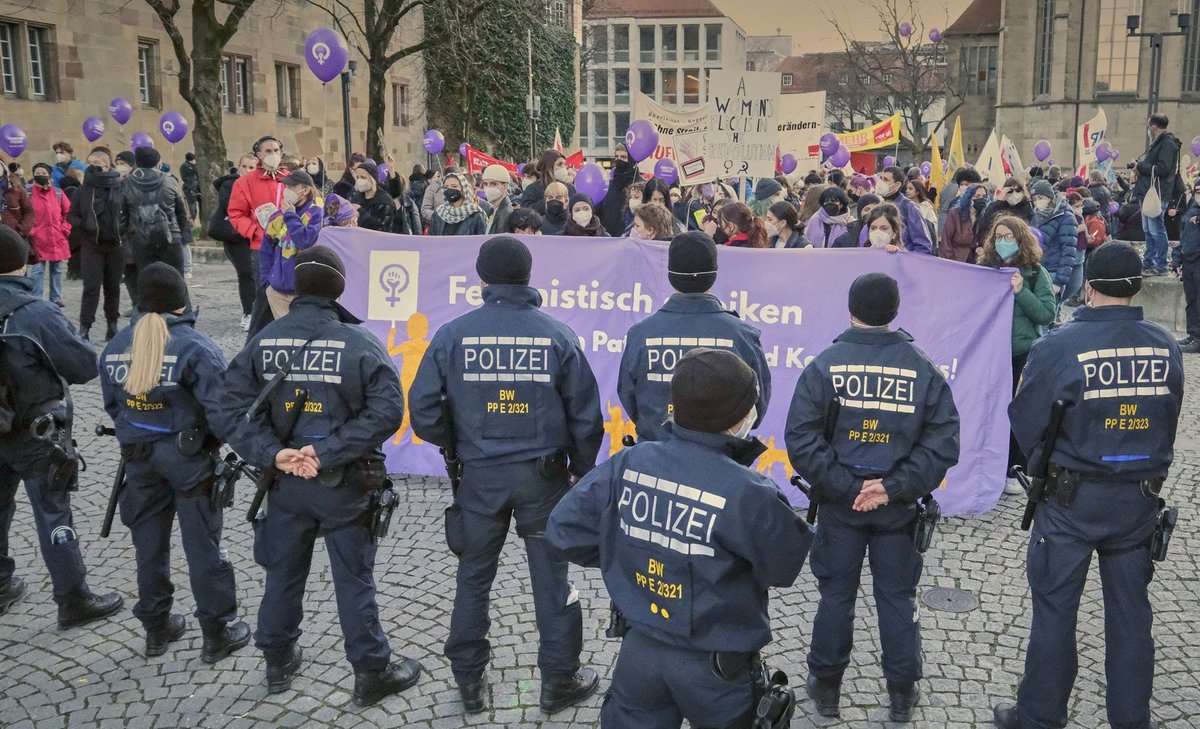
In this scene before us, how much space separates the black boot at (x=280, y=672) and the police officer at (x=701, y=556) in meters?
2.08

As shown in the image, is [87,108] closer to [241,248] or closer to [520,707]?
[241,248]

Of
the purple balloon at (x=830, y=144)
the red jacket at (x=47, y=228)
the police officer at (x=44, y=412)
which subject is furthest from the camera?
the purple balloon at (x=830, y=144)

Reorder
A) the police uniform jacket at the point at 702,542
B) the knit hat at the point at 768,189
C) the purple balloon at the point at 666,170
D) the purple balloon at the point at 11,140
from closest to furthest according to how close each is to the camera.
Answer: the police uniform jacket at the point at 702,542
the knit hat at the point at 768,189
the purple balloon at the point at 666,170
the purple balloon at the point at 11,140

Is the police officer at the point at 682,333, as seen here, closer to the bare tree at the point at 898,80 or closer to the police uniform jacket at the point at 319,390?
the police uniform jacket at the point at 319,390

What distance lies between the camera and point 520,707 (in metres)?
4.49

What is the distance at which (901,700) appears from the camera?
4367 millimetres

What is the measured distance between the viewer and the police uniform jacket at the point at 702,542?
9.73ft

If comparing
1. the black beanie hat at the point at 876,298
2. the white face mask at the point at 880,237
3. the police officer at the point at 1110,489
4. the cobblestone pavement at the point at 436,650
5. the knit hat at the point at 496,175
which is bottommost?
the cobblestone pavement at the point at 436,650

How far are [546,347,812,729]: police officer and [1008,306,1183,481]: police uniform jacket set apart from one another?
1646mm

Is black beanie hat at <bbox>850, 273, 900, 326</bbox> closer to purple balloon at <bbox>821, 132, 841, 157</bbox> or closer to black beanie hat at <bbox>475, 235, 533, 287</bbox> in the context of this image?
black beanie hat at <bbox>475, 235, 533, 287</bbox>

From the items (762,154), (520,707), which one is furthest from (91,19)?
(520,707)

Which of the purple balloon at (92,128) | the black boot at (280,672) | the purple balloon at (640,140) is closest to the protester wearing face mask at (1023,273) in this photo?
the black boot at (280,672)

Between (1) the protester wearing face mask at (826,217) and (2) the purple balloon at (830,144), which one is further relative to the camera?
(2) the purple balloon at (830,144)

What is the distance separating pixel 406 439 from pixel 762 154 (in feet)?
20.4
